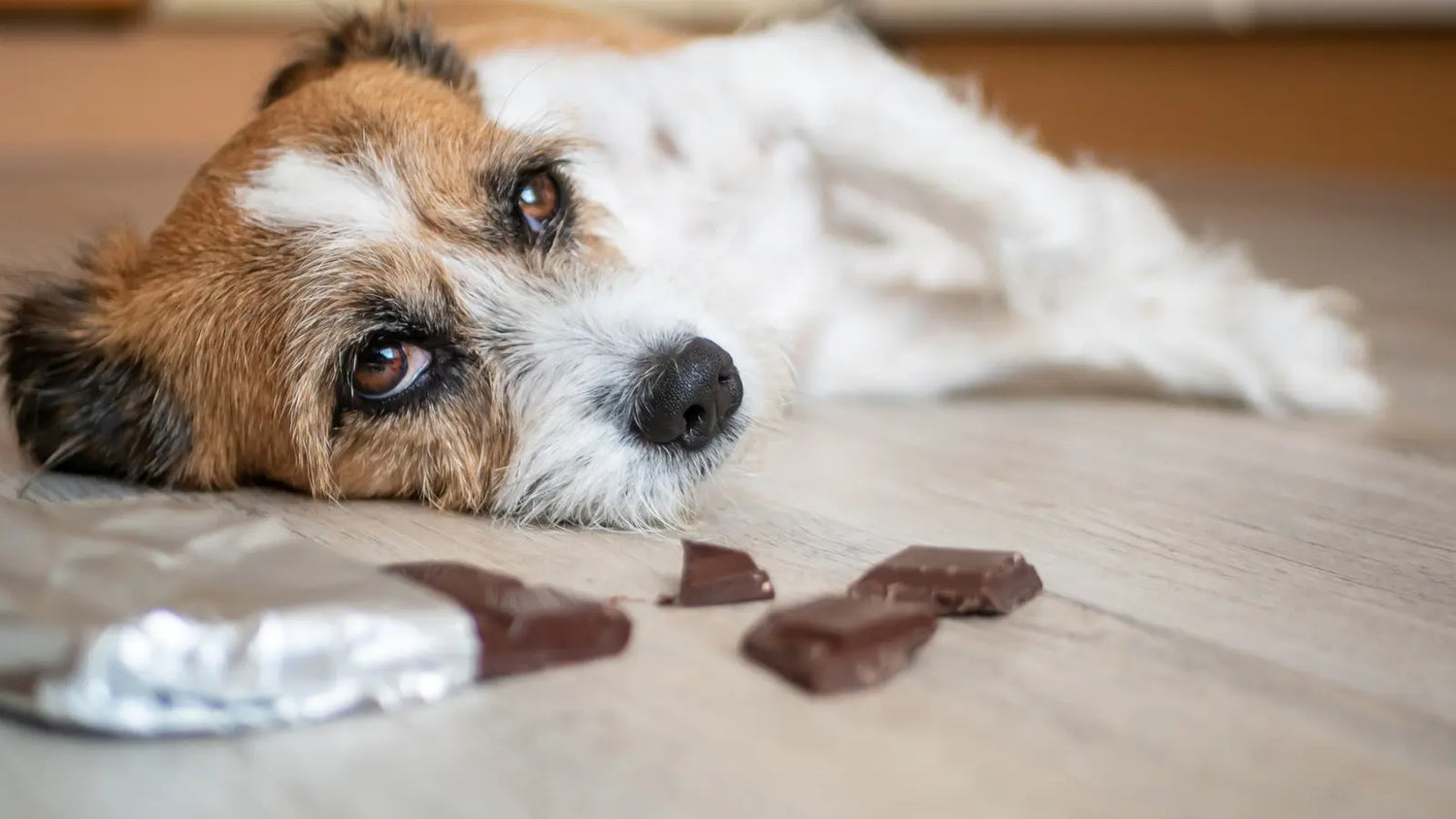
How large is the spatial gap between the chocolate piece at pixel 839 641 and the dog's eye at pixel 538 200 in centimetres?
79

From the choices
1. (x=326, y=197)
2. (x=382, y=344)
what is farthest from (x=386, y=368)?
(x=326, y=197)

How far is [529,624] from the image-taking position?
1153 mm

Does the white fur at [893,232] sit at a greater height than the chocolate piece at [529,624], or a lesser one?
greater

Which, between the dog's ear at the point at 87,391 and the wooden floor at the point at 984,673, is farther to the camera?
the dog's ear at the point at 87,391

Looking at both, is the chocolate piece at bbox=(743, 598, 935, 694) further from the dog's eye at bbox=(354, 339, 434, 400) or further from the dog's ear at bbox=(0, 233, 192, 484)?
the dog's ear at bbox=(0, 233, 192, 484)

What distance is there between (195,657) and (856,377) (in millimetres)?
1415

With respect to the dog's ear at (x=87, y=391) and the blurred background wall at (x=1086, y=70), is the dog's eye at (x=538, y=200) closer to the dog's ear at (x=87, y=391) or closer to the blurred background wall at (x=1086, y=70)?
the dog's ear at (x=87, y=391)

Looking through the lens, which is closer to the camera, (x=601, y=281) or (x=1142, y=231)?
(x=601, y=281)

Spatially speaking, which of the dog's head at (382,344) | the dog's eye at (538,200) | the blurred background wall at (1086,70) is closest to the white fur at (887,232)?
the dog's eye at (538,200)

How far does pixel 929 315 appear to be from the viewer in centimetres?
231

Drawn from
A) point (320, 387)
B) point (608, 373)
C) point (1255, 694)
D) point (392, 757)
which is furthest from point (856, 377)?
point (392, 757)

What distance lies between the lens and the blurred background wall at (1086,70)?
15.8 feet

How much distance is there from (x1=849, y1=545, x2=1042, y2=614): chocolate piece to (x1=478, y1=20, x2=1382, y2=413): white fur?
850 mm

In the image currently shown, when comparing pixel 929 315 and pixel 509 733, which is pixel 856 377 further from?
pixel 509 733
